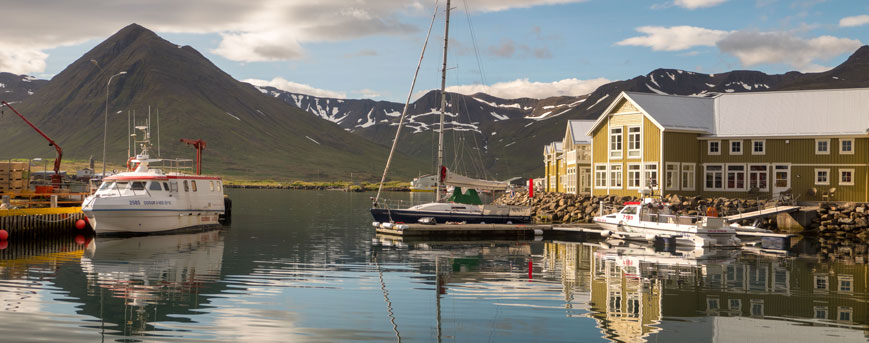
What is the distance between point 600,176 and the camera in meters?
64.9

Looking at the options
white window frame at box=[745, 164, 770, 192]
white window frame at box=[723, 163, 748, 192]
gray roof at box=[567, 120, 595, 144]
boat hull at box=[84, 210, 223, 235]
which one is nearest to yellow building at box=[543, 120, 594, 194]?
gray roof at box=[567, 120, 595, 144]

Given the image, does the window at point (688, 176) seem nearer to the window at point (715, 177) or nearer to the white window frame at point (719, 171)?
the white window frame at point (719, 171)

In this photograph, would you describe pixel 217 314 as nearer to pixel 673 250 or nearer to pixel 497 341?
pixel 497 341

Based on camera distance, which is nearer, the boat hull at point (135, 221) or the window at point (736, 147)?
the boat hull at point (135, 221)

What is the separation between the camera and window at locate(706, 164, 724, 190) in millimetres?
60625

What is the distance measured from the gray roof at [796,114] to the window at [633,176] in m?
4.64

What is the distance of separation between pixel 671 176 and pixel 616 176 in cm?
487

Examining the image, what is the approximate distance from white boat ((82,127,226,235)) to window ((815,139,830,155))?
48074mm

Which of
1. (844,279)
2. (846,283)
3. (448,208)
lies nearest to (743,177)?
(448,208)

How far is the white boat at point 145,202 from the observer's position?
4509 cm

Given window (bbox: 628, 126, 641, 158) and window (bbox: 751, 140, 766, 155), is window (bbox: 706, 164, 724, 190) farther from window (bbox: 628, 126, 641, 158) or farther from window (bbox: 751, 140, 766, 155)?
window (bbox: 628, 126, 641, 158)

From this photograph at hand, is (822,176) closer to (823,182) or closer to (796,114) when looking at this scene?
(823,182)

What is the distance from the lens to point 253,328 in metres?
19.7

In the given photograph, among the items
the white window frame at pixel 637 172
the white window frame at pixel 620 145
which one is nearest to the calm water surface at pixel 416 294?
the white window frame at pixel 637 172
